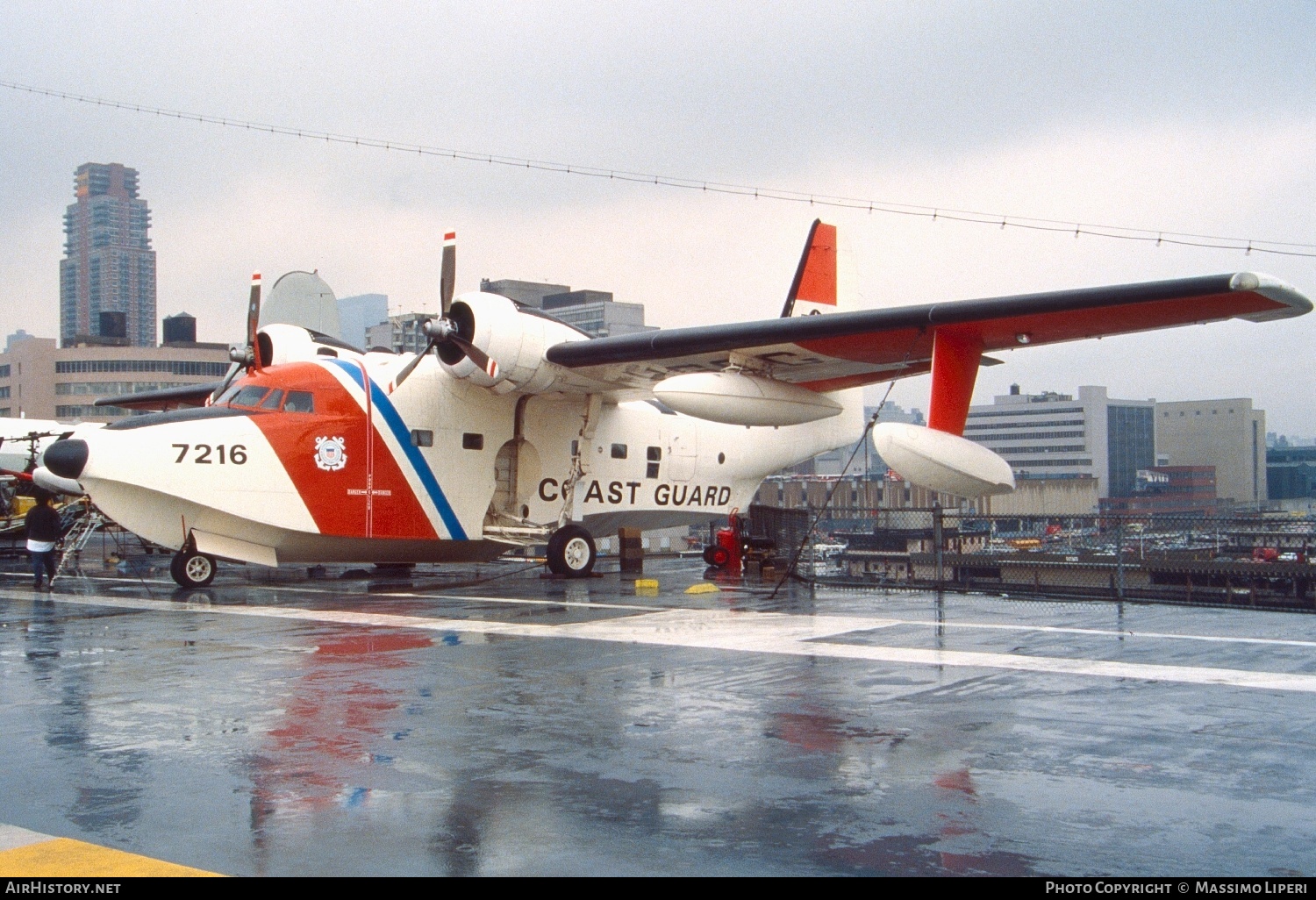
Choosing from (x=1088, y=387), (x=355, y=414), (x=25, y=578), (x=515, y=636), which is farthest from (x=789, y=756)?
(x=1088, y=387)

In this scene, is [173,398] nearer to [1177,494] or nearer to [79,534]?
[79,534]

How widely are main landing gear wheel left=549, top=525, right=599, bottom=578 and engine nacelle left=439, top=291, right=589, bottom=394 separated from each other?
271cm

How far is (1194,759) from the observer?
20.9 ft

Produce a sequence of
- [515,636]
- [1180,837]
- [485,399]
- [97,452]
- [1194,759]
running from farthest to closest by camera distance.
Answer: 1. [485,399]
2. [97,452]
3. [515,636]
4. [1194,759]
5. [1180,837]

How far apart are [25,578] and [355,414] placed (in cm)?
796

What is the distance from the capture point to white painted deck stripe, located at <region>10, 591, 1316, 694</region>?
30.8ft

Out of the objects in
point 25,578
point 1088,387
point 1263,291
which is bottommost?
point 25,578

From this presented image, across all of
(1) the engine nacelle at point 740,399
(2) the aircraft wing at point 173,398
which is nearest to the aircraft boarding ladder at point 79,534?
(2) the aircraft wing at point 173,398

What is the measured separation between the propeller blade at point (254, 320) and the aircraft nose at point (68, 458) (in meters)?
3.09

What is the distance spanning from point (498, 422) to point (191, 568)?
5.53 m

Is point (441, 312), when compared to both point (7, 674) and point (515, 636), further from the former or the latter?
point (7, 674)

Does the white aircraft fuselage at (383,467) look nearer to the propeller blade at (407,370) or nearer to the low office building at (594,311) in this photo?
the propeller blade at (407,370)

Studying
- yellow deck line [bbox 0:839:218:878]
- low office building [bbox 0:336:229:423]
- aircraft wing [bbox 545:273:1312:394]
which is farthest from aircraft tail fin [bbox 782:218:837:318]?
low office building [bbox 0:336:229:423]

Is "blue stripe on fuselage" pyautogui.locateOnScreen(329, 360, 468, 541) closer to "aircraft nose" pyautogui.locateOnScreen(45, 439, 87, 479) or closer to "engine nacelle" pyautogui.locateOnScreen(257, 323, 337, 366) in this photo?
"engine nacelle" pyautogui.locateOnScreen(257, 323, 337, 366)
